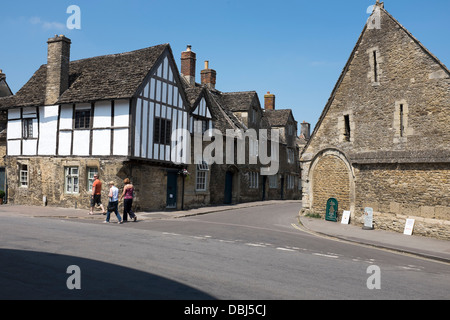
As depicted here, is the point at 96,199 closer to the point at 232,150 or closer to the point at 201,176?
the point at 201,176

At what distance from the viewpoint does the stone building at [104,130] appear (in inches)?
810

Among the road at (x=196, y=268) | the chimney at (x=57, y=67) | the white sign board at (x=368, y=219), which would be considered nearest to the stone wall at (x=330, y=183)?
the white sign board at (x=368, y=219)

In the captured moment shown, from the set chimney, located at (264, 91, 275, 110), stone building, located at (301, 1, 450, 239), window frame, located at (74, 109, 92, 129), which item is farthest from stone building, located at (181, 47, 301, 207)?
stone building, located at (301, 1, 450, 239)

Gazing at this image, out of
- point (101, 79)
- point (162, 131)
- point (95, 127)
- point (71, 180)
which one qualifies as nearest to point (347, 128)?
point (162, 131)

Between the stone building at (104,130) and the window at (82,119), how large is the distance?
2.0 inches

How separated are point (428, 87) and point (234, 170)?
53.1 feet

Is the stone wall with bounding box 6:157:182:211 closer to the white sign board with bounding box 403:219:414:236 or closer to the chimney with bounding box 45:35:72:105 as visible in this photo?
the chimney with bounding box 45:35:72:105

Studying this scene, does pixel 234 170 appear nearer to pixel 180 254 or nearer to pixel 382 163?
pixel 382 163

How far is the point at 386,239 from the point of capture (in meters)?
15.2

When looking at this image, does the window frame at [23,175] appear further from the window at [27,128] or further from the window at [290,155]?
the window at [290,155]

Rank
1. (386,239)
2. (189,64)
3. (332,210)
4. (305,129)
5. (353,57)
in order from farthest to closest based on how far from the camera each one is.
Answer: (305,129)
(189,64)
(332,210)
(353,57)
(386,239)

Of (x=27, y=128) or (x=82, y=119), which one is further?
(x=27, y=128)

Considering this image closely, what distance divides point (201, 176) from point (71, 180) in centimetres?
786
